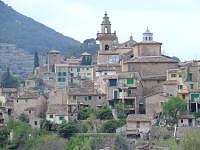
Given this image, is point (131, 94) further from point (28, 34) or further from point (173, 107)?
point (28, 34)

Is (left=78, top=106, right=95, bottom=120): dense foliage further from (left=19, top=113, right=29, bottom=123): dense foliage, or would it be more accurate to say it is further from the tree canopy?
(left=19, top=113, right=29, bottom=123): dense foliage

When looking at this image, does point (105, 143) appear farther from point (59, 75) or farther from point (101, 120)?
point (59, 75)

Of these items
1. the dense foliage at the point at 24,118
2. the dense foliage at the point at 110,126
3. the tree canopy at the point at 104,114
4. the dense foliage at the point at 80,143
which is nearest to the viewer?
the dense foliage at the point at 80,143

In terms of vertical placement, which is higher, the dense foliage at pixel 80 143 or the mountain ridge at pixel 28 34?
the mountain ridge at pixel 28 34

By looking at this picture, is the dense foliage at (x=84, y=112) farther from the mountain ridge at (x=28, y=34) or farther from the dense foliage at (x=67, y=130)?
the mountain ridge at (x=28, y=34)

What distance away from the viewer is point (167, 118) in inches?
1677

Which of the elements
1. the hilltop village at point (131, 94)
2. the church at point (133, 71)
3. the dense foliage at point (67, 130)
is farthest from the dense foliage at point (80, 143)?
the church at point (133, 71)

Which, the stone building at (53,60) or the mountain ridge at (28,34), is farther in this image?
the mountain ridge at (28,34)

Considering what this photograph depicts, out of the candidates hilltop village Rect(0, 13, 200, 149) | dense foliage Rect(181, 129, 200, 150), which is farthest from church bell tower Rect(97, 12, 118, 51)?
dense foliage Rect(181, 129, 200, 150)

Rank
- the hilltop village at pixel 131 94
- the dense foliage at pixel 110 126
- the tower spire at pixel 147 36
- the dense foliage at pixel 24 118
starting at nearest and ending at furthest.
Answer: the dense foliage at pixel 110 126 < the hilltop village at pixel 131 94 < the dense foliage at pixel 24 118 < the tower spire at pixel 147 36

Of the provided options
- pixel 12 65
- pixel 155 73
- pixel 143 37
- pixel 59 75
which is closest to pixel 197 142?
pixel 155 73

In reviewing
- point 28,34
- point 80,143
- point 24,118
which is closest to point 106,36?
point 24,118

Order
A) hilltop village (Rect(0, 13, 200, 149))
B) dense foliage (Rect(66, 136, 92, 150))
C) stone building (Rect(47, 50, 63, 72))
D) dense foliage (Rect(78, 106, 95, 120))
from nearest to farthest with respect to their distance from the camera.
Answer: dense foliage (Rect(66, 136, 92, 150)) < hilltop village (Rect(0, 13, 200, 149)) < dense foliage (Rect(78, 106, 95, 120)) < stone building (Rect(47, 50, 63, 72))

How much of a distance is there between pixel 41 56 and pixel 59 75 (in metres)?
44.0
